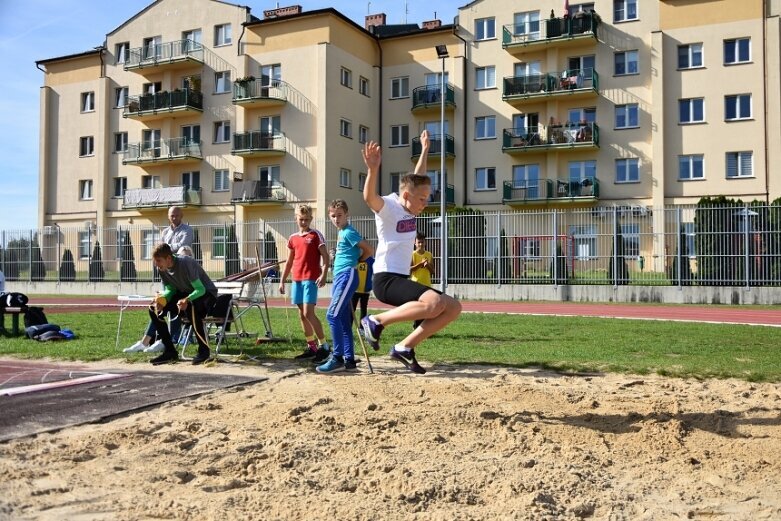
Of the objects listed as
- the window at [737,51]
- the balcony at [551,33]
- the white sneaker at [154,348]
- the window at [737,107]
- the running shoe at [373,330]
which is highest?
the balcony at [551,33]

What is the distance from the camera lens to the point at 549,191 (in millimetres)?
38656

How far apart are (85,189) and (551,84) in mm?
30119

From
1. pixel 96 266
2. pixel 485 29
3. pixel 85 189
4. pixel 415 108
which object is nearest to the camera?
pixel 96 266

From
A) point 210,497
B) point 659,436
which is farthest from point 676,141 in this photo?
point 210,497

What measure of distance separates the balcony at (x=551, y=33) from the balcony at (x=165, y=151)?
18943mm

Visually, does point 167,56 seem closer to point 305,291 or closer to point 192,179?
point 192,179

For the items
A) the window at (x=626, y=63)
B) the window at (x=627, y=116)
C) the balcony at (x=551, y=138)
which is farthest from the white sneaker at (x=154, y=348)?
the window at (x=626, y=63)

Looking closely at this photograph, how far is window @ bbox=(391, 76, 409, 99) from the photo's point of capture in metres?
43.0

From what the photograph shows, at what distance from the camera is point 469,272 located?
2475 centimetres

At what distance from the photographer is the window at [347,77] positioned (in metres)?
41.0

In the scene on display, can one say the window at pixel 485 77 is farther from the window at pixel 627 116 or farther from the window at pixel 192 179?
the window at pixel 192 179

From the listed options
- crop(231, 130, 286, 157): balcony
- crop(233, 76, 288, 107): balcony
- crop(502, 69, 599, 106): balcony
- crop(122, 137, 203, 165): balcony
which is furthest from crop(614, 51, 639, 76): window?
crop(122, 137, 203, 165): balcony

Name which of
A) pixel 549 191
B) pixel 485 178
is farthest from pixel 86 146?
pixel 549 191

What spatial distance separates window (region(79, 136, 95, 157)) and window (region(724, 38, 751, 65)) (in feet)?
123
